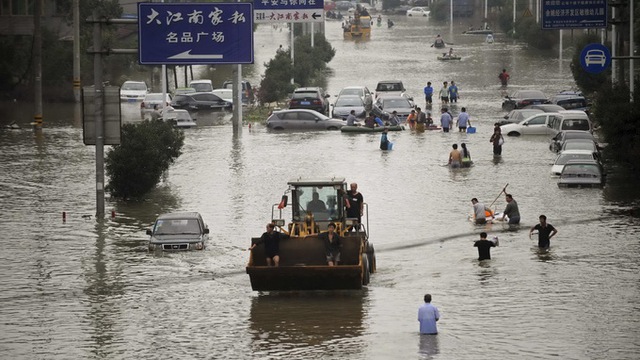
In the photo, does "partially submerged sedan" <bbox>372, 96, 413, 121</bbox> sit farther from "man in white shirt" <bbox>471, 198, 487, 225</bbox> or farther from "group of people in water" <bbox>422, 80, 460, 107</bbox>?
"man in white shirt" <bbox>471, 198, 487, 225</bbox>

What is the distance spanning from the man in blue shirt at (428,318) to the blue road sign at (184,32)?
1466 centimetres

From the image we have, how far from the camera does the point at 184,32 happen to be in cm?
3725

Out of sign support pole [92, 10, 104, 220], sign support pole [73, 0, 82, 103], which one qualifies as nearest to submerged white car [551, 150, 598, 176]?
sign support pole [92, 10, 104, 220]

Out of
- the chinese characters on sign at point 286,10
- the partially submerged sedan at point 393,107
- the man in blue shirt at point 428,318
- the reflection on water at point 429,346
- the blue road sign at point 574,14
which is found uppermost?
the chinese characters on sign at point 286,10

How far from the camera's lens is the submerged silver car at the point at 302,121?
59938mm

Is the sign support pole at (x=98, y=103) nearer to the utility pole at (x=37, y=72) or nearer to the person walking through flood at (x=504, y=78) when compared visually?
the utility pole at (x=37, y=72)

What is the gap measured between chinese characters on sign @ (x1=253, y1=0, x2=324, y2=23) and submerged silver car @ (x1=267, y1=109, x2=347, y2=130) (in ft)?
30.3

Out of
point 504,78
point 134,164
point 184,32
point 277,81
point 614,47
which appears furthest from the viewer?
point 504,78

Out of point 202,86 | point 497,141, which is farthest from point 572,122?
point 202,86

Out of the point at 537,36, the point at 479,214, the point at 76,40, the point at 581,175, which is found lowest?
the point at 479,214

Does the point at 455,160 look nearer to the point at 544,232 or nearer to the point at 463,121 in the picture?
the point at 463,121

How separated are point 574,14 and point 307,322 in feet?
89.9

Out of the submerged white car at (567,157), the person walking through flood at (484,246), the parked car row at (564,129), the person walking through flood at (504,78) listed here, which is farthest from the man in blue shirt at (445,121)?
the person walking through flood at (484,246)

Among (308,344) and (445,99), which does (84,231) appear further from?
(445,99)
